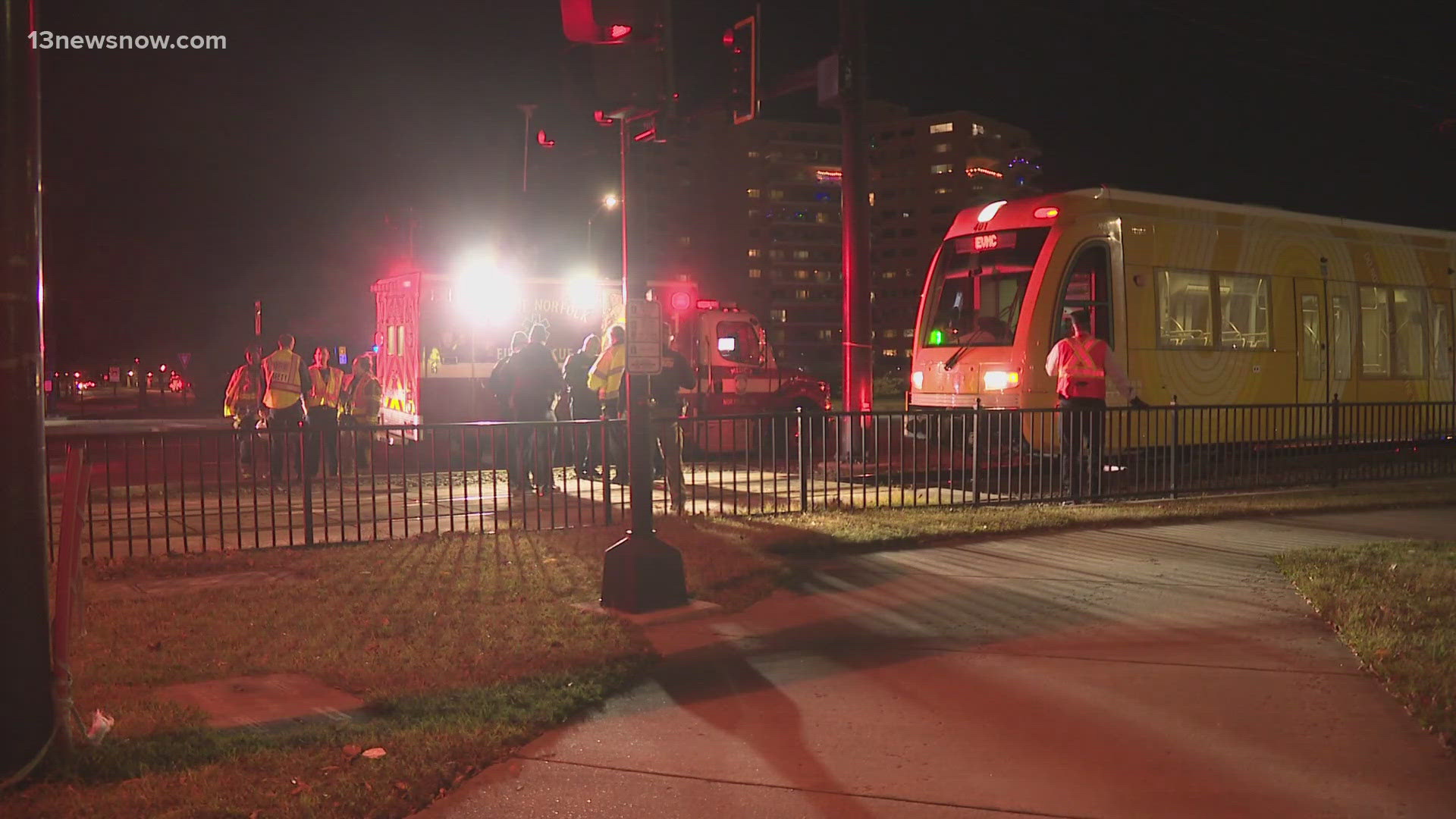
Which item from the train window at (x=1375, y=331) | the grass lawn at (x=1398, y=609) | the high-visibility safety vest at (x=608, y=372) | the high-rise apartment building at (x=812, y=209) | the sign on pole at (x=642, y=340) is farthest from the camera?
the high-rise apartment building at (x=812, y=209)

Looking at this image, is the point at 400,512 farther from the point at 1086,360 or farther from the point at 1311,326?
the point at 1311,326

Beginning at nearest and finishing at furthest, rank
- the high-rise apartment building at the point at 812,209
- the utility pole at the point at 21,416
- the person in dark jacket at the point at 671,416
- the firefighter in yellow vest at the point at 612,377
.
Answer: the utility pole at the point at 21,416
the person in dark jacket at the point at 671,416
the firefighter in yellow vest at the point at 612,377
the high-rise apartment building at the point at 812,209

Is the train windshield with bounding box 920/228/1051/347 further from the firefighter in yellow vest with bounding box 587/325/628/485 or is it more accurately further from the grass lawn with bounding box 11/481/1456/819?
the firefighter in yellow vest with bounding box 587/325/628/485

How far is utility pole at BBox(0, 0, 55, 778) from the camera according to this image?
4.39 metres

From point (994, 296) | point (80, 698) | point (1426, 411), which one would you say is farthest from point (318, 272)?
point (80, 698)

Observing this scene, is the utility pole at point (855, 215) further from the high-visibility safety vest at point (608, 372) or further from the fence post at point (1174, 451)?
the fence post at point (1174, 451)

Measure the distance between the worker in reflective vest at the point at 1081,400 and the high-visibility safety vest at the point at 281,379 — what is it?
9479mm

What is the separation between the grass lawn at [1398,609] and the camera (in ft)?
18.3

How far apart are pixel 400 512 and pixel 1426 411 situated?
44.9 feet

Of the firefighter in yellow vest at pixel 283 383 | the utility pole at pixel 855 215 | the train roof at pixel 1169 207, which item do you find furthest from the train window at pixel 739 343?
the firefighter in yellow vest at pixel 283 383

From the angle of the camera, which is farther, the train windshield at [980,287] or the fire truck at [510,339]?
the fire truck at [510,339]

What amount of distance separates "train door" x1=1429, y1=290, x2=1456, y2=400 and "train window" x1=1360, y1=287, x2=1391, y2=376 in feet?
5.47

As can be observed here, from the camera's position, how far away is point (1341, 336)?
60.8 ft

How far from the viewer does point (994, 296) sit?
15984 millimetres
